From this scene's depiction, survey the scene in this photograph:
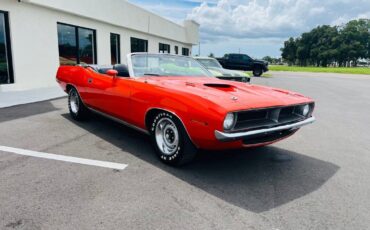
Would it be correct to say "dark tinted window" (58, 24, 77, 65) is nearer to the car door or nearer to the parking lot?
the parking lot

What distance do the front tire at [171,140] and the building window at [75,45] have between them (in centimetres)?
1029

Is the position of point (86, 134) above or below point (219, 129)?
below

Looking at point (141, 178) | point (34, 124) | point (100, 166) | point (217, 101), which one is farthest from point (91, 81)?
point (217, 101)

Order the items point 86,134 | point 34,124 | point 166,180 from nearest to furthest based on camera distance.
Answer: point 166,180
point 86,134
point 34,124

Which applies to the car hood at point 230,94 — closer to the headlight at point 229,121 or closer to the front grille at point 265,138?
the headlight at point 229,121

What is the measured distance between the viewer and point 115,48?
1736 centimetres

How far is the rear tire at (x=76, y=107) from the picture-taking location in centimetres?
586

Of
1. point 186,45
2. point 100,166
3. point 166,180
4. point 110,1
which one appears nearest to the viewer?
point 166,180

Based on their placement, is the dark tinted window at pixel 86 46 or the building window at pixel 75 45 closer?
the building window at pixel 75 45

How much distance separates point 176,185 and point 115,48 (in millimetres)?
15254

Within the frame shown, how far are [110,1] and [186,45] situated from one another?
18.5m

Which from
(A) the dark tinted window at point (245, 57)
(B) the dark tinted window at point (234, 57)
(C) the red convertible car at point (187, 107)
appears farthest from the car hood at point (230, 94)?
(B) the dark tinted window at point (234, 57)

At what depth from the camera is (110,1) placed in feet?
52.6

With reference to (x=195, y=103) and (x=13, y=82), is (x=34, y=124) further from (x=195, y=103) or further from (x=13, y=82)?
(x=13, y=82)
